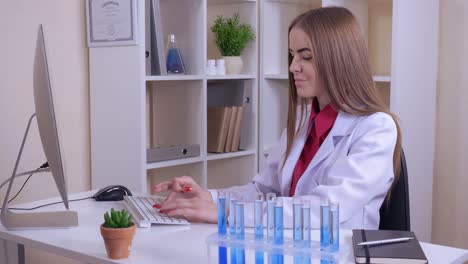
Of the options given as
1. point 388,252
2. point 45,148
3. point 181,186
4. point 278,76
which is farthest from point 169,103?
point 388,252

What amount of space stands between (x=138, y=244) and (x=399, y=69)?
1498mm

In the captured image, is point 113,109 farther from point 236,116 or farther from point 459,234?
point 459,234

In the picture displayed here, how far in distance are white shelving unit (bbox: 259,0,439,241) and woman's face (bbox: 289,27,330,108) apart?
32.7 inches

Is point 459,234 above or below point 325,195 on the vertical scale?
below

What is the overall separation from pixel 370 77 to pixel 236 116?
Result: 1310 millimetres

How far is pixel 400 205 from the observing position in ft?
5.83

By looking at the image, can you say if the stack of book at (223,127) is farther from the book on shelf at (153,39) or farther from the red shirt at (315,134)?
the red shirt at (315,134)

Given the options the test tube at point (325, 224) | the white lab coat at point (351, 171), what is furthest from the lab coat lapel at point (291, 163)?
the test tube at point (325, 224)

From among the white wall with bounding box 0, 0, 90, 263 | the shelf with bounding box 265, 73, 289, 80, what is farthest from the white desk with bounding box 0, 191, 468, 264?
the shelf with bounding box 265, 73, 289, 80

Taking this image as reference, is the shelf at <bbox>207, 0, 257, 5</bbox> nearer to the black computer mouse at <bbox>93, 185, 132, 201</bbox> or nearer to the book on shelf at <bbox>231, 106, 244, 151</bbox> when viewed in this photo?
the book on shelf at <bbox>231, 106, 244, 151</bbox>

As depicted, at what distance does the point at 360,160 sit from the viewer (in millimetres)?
1703

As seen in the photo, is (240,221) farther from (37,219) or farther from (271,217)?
(37,219)

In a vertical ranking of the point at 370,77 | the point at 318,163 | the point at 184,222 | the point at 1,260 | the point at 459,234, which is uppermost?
the point at 370,77

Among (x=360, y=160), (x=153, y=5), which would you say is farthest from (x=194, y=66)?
(x=360, y=160)
